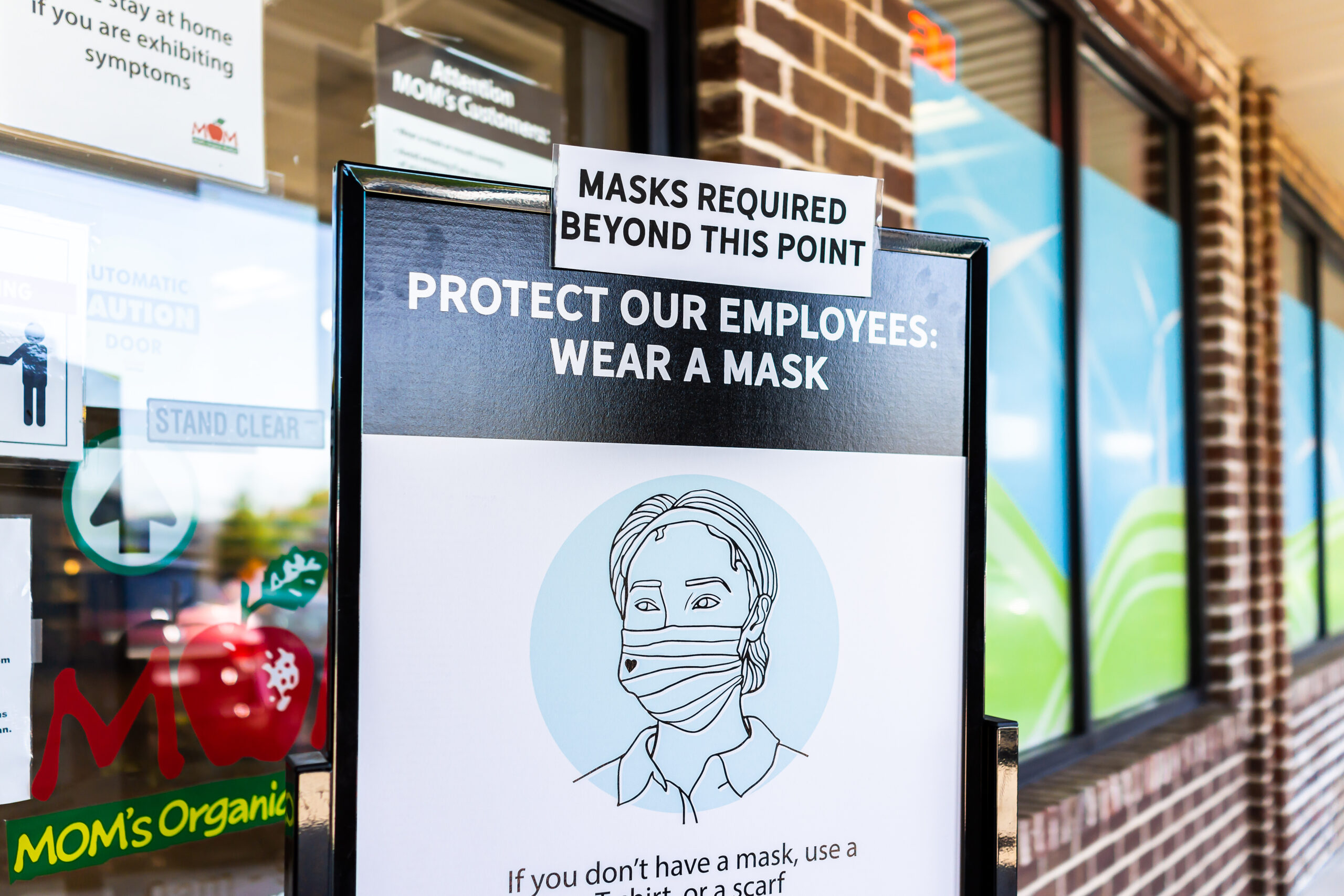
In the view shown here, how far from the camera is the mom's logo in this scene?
1317mm

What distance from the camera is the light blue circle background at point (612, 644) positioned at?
96cm

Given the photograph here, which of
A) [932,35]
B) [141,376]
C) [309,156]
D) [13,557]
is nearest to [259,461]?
[141,376]

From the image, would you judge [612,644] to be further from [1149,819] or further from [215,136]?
[1149,819]

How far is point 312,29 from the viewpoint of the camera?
146 centimetres

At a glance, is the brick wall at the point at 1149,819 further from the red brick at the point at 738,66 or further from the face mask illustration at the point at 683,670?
the red brick at the point at 738,66

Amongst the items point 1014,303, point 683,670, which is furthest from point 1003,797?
point 1014,303

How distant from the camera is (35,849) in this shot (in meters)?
1.15

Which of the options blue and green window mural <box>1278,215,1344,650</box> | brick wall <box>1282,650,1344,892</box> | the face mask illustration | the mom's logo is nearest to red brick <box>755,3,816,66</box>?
the mom's logo

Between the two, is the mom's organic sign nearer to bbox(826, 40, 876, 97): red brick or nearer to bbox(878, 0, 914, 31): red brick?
bbox(826, 40, 876, 97): red brick

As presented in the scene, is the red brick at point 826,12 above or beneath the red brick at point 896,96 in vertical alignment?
above

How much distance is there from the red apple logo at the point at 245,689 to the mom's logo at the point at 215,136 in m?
0.65

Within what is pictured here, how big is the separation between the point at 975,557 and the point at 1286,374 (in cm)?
465

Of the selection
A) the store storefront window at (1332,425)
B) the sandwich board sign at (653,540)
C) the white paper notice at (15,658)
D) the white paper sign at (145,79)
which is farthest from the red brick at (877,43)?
the store storefront window at (1332,425)

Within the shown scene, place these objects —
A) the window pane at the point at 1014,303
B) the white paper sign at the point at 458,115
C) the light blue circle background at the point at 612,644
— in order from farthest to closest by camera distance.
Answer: the window pane at the point at 1014,303
the white paper sign at the point at 458,115
the light blue circle background at the point at 612,644
